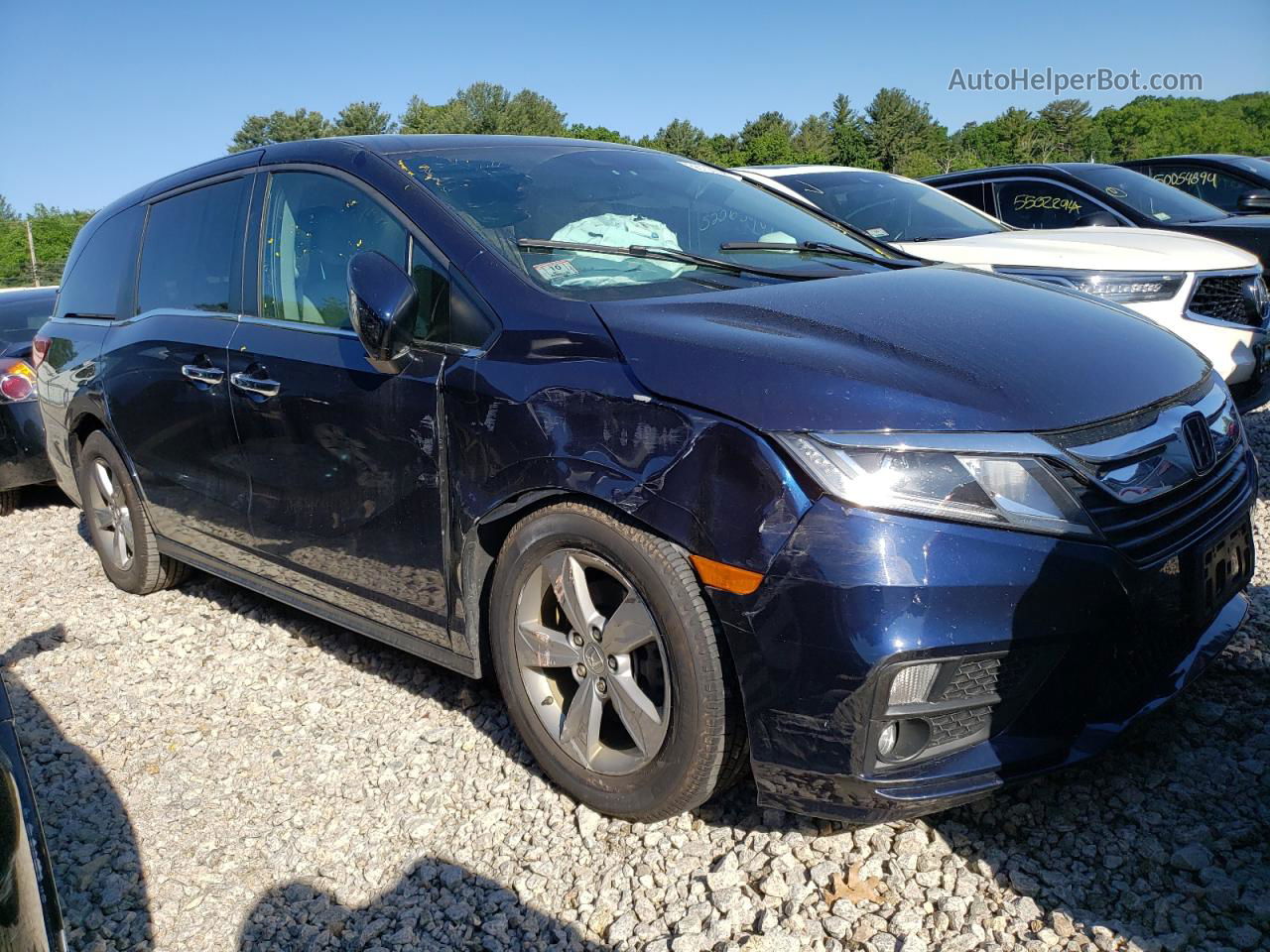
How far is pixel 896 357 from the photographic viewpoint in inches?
90.8

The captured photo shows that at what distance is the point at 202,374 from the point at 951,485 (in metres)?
2.73

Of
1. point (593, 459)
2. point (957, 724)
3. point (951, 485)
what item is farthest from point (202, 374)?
point (957, 724)

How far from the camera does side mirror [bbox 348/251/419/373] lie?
2.76 metres

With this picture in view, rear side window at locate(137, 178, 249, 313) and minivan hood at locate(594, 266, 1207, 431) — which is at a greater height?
rear side window at locate(137, 178, 249, 313)

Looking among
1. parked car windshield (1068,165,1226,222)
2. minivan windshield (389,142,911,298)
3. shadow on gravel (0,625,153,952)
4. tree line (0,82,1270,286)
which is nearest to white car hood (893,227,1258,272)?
parked car windshield (1068,165,1226,222)

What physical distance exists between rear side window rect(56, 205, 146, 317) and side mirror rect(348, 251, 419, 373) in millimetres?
2224

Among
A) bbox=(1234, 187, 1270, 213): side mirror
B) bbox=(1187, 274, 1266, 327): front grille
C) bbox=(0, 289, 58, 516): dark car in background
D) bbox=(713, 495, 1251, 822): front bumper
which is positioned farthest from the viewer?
bbox=(1234, 187, 1270, 213): side mirror

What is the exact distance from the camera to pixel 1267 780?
2574mm

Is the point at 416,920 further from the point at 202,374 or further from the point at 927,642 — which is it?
the point at 202,374

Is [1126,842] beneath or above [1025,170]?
beneath

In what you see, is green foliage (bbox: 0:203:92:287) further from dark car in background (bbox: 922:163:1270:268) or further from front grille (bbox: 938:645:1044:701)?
front grille (bbox: 938:645:1044:701)

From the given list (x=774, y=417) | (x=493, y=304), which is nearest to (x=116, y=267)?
(x=493, y=304)

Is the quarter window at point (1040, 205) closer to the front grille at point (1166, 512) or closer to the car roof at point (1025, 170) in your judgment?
the car roof at point (1025, 170)

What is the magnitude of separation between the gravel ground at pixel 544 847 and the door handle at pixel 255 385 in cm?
106
